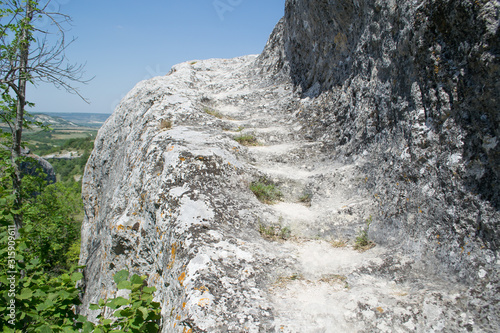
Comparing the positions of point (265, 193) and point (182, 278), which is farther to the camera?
point (265, 193)

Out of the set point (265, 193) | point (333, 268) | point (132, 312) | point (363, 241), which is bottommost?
point (132, 312)

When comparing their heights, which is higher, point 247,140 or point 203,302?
point 247,140

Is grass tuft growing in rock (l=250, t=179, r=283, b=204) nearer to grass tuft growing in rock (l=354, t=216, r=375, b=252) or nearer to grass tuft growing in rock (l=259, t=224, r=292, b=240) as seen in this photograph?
grass tuft growing in rock (l=259, t=224, r=292, b=240)

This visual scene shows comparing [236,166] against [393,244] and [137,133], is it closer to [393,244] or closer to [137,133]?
[393,244]

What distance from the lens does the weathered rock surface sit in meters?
2.71

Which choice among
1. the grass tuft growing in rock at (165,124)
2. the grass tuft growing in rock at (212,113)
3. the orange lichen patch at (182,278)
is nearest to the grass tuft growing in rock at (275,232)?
the orange lichen patch at (182,278)

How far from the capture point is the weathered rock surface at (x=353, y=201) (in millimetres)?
2715

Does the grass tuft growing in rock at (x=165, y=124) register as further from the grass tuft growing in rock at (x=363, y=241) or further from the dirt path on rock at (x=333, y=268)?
the grass tuft growing in rock at (x=363, y=241)

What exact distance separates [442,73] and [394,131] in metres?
1.19

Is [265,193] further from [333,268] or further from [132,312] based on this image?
[132,312]

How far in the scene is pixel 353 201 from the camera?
4.73 metres

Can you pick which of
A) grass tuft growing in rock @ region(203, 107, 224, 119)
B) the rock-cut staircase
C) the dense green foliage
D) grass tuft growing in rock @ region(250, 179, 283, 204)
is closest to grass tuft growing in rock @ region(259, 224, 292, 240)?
the rock-cut staircase

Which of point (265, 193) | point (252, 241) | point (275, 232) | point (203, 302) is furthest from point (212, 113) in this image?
point (203, 302)

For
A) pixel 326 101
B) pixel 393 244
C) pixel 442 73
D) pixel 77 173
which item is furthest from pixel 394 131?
pixel 77 173
